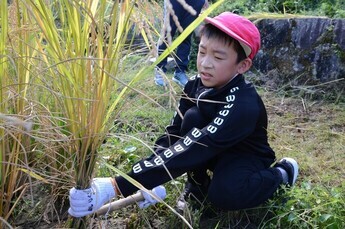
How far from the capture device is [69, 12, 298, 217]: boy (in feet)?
5.85

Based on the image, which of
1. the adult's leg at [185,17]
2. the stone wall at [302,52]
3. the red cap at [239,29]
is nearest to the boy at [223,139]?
the red cap at [239,29]

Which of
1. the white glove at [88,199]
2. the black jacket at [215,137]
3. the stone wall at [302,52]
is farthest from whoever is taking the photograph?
the stone wall at [302,52]

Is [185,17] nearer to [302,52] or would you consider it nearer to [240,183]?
[302,52]

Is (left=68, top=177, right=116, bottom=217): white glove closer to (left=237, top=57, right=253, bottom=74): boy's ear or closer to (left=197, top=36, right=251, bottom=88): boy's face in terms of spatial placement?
(left=197, top=36, right=251, bottom=88): boy's face

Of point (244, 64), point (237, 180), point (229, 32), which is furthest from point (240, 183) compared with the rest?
point (229, 32)

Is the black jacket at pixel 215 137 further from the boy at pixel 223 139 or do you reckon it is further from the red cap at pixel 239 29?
the red cap at pixel 239 29

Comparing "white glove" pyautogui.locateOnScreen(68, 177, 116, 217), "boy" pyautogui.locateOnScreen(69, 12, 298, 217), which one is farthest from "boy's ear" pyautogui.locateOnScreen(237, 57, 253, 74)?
"white glove" pyautogui.locateOnScreen(68, 177, 116, 217)

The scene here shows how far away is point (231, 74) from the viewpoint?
194 centimetres

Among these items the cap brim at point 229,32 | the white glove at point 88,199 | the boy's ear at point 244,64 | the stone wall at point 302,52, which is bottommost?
the stone wall at point 302,52

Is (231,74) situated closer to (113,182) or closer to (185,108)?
(185,108)

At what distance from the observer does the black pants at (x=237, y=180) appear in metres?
1.91

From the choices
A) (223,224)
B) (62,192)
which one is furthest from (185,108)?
(62,192)

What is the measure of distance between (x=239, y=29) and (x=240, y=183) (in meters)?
0.55

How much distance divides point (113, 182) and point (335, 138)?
155 centimetres
